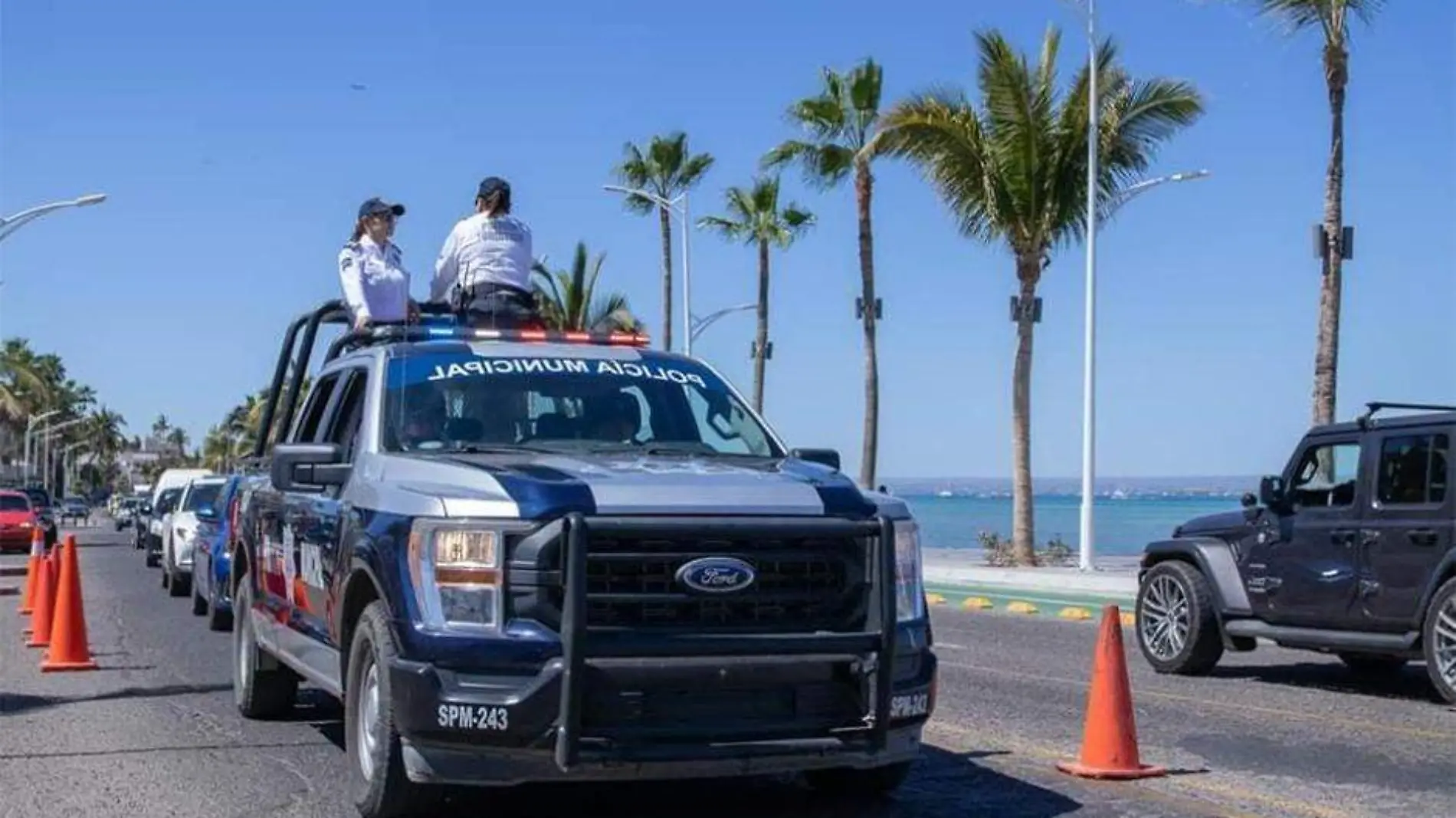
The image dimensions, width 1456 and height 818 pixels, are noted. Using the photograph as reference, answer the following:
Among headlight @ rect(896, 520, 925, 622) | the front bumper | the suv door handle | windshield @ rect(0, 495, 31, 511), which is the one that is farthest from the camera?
windshield @ rect(0, 495, 31, 511)

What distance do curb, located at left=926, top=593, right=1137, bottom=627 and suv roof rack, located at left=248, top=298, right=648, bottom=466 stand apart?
10.6 metres

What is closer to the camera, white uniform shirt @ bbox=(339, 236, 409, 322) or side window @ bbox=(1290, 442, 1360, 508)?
white uniform shirt @ bbox=(339, 236, 409, 322)

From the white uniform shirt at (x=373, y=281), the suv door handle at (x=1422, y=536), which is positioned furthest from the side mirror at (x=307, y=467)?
the suv door handle at (x=1422, y=536)

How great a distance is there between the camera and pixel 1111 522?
118000 mm

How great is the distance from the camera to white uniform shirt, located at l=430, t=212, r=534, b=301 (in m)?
10.5

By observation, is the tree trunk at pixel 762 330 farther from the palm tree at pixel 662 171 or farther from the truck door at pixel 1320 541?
the truck door at pixel 1320 541

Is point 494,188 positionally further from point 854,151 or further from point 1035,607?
point 854,151

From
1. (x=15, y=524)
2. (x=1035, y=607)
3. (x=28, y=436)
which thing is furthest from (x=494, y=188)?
(x=28, y=436)

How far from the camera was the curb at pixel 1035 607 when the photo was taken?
66.1 feet

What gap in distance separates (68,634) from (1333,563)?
9631mm

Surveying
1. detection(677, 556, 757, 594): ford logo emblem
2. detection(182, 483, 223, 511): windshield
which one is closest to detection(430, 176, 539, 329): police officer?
detection(677, 556, 757, 594): ford logo emblem

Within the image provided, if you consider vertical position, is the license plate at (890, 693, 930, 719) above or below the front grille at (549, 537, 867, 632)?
below

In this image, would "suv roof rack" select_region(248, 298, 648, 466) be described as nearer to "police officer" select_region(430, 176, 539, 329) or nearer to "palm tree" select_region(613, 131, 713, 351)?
"police officer" select_region(430, 176, 539, 329)

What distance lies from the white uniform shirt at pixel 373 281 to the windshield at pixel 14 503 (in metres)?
30.2
